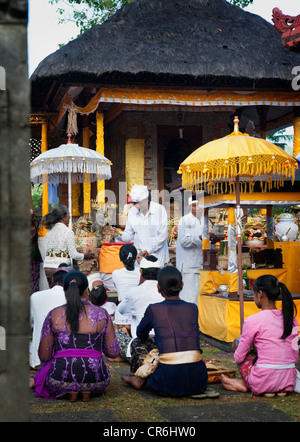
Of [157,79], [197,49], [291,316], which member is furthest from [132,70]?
[291,316]

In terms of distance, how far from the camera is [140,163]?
1429 cm

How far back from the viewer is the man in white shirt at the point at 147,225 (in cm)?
806

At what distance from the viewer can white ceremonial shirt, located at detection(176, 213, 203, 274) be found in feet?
28.0

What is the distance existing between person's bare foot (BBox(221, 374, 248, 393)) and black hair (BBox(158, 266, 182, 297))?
0.98m

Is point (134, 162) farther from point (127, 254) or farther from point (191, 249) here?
point (127, 254)

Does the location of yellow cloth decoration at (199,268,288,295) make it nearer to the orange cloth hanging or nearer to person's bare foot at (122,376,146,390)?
the orange cloth hanging

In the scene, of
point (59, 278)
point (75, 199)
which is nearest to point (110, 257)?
point (59, 278)

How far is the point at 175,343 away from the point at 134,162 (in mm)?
9807

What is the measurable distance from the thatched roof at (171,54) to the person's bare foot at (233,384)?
24.8 ft

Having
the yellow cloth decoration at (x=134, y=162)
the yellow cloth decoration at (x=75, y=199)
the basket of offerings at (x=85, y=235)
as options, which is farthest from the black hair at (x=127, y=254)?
the yellow cloth decoration at (x=75, y=199)

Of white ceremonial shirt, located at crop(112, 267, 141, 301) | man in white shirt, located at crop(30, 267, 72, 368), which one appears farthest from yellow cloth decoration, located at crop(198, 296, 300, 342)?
man in white shirt, located at crop(30, 267, 72, 368)

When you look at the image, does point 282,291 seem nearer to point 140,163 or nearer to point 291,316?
point 291,316

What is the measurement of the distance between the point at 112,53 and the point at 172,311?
8.15 m

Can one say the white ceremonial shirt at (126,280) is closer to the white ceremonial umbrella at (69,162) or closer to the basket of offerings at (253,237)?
the basket of offerings at (253,237)
